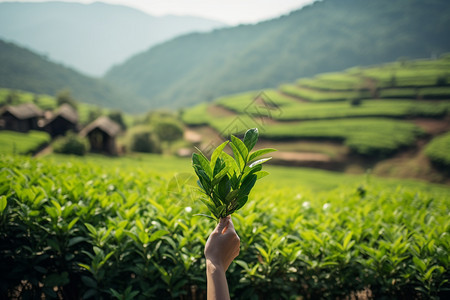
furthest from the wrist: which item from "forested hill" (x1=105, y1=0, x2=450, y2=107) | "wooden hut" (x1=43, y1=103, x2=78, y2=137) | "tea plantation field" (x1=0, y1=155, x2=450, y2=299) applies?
"forested hill" (x1=105, y1=0, x2=450, y2=107)

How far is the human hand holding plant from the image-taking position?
37.2 inches

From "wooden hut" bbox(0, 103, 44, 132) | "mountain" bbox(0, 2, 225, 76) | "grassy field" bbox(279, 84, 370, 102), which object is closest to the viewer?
"wooden hut" bbox(0, 103, 44, 132)

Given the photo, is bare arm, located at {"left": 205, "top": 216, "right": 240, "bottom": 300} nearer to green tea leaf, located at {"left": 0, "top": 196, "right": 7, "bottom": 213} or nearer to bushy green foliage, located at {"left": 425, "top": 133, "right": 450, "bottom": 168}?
green tea leaf, located at {"left": 0, "top": 196, "right": 7, "bottom": 213}

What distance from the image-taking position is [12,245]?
1.66 metres

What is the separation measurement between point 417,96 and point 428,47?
48.6 m

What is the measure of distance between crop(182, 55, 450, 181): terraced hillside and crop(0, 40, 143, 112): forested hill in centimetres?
2646

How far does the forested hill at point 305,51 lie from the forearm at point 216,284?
55649 millimetres

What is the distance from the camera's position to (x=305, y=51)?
250 feet

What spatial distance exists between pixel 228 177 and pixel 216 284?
15.0 inches

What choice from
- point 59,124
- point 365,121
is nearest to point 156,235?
point 59,124

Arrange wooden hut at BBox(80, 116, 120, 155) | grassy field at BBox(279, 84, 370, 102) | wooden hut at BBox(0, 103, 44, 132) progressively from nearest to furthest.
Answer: wooden hut at BBox(0, 103, 44, 132) < wooden hut at BBox(80, 116, 120, 155) < grassy field at BBox(279, 84, 370, 102)

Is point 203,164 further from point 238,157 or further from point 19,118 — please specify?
point 19,118

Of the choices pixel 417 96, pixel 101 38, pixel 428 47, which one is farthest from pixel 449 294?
pixel 101 38

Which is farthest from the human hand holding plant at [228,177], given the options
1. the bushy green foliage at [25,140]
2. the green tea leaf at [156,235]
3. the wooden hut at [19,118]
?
the wooden hut at [19,118]
